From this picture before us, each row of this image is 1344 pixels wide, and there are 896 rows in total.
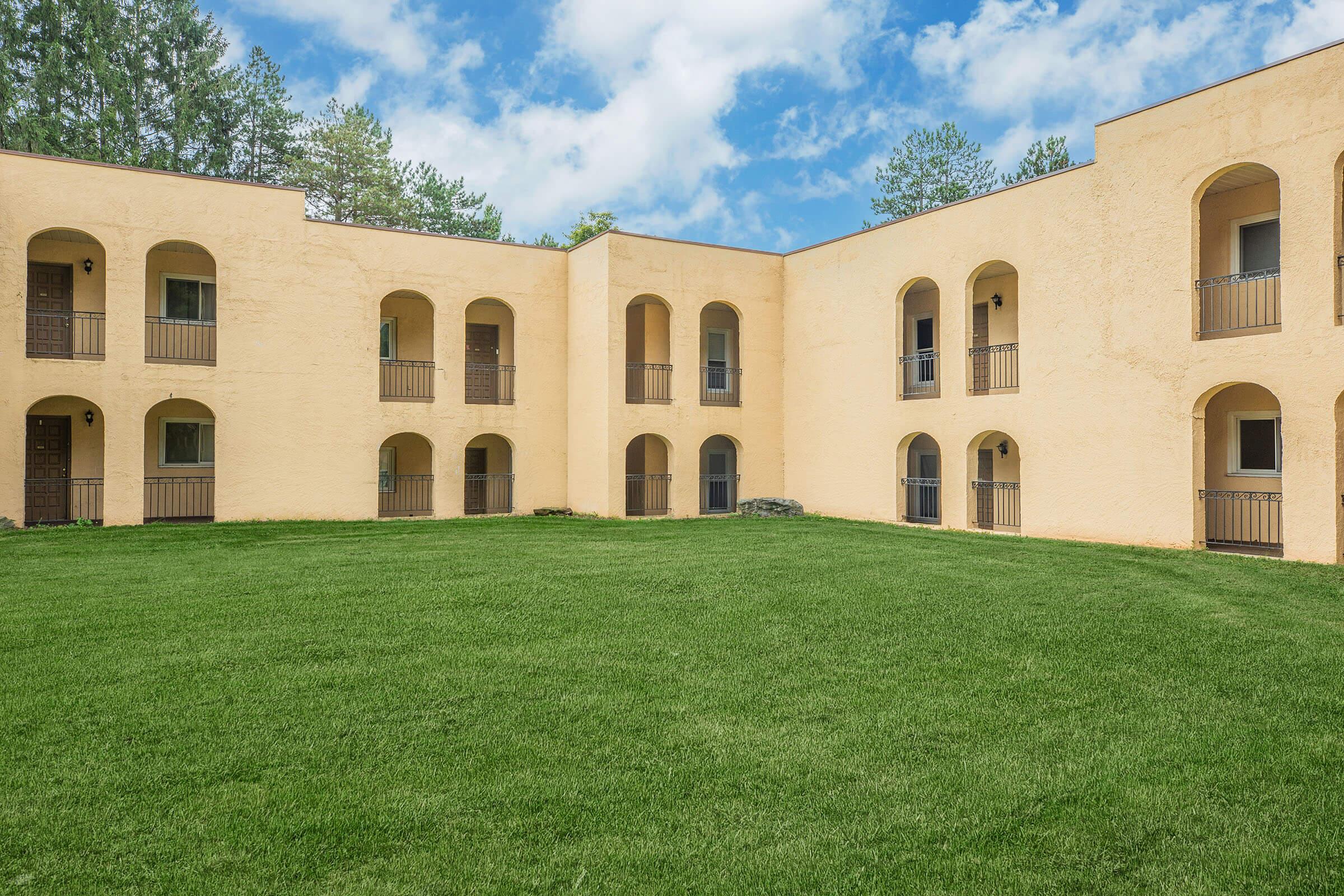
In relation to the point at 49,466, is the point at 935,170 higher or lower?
higher

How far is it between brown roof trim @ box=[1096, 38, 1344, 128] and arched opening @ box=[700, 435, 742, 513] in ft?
31.5

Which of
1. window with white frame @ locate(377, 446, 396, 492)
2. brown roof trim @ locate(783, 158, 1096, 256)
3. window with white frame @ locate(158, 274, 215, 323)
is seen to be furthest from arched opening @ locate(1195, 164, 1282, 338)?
window with white frame @ locate(158, 274, 215, 323)

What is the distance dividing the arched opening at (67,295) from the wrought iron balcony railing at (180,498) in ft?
8.87

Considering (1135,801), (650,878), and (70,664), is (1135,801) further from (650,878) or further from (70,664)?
(70,664)

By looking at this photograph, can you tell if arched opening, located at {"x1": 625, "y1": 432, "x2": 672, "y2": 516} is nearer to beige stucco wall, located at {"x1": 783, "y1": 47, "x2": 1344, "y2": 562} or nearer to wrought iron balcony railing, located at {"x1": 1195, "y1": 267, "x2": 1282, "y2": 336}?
beige stucco wall, located at {"x1": 783, "y1": 47, "x2": 1344, "y2": 562}

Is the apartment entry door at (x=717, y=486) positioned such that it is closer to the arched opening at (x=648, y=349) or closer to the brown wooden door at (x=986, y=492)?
the arched opening at (x=648, y=349)

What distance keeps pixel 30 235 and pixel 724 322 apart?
13644mm

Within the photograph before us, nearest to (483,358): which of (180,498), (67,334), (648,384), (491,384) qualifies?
(491,384)

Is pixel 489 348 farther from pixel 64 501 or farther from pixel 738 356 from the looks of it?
pixel 64 501

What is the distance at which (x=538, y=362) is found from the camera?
60.6 ft

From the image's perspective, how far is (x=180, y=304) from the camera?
16.8 metres

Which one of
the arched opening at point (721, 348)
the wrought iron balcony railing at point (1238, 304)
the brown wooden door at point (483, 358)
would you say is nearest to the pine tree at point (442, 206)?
the brown wooden door at point (483, 358)

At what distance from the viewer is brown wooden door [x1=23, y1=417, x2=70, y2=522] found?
15891 mm

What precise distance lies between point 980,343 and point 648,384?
23.4 feet
